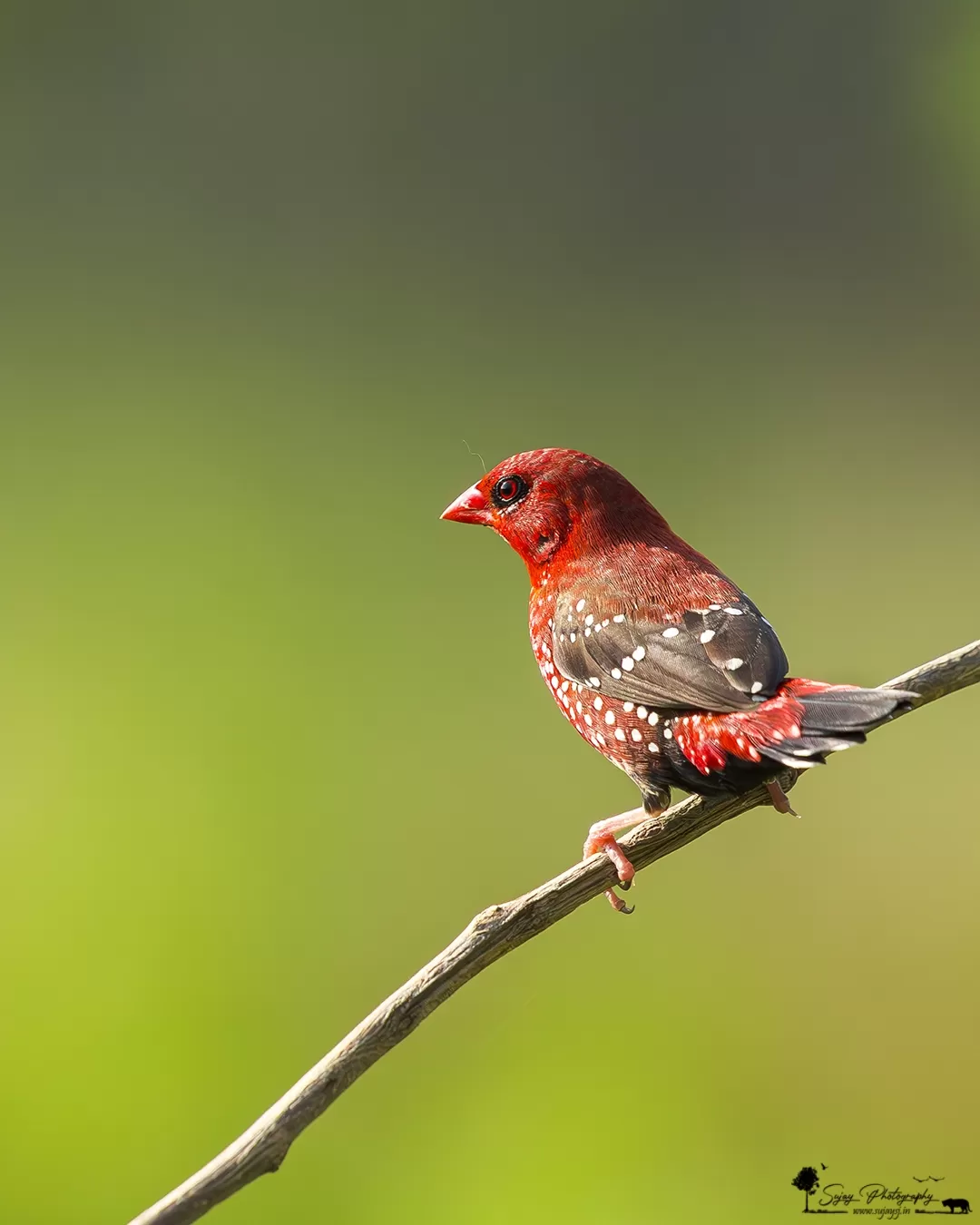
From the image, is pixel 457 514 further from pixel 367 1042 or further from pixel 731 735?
pixel 367 1042

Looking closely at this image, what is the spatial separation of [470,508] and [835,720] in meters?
0.49

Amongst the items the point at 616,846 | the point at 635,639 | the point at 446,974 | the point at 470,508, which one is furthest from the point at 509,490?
the point at 446,974

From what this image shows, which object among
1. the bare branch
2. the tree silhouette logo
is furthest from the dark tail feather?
the tree silhouette logo

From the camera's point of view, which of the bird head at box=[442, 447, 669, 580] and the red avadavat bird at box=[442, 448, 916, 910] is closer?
the red avadavat bird at box=[442, 448, 916, 910]

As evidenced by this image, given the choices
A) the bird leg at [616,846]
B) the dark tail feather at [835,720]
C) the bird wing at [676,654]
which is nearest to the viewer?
the dark tail feather at [835,720]

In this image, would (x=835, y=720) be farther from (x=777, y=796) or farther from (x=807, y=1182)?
(x=807, y=1182)

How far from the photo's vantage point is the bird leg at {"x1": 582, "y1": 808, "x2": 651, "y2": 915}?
115 cm

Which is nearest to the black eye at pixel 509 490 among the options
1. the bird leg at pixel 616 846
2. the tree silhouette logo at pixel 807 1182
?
the bird leg at pixel 616 846

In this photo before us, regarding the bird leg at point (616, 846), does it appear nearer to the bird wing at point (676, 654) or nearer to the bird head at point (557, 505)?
the bird wing at point (676, 654)

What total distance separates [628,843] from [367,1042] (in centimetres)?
34

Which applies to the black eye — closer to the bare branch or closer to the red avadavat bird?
the red avadavat bird

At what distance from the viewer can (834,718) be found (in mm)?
900

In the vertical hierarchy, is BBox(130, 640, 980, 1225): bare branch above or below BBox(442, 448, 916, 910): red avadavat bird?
below

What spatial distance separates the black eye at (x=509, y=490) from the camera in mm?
1206
